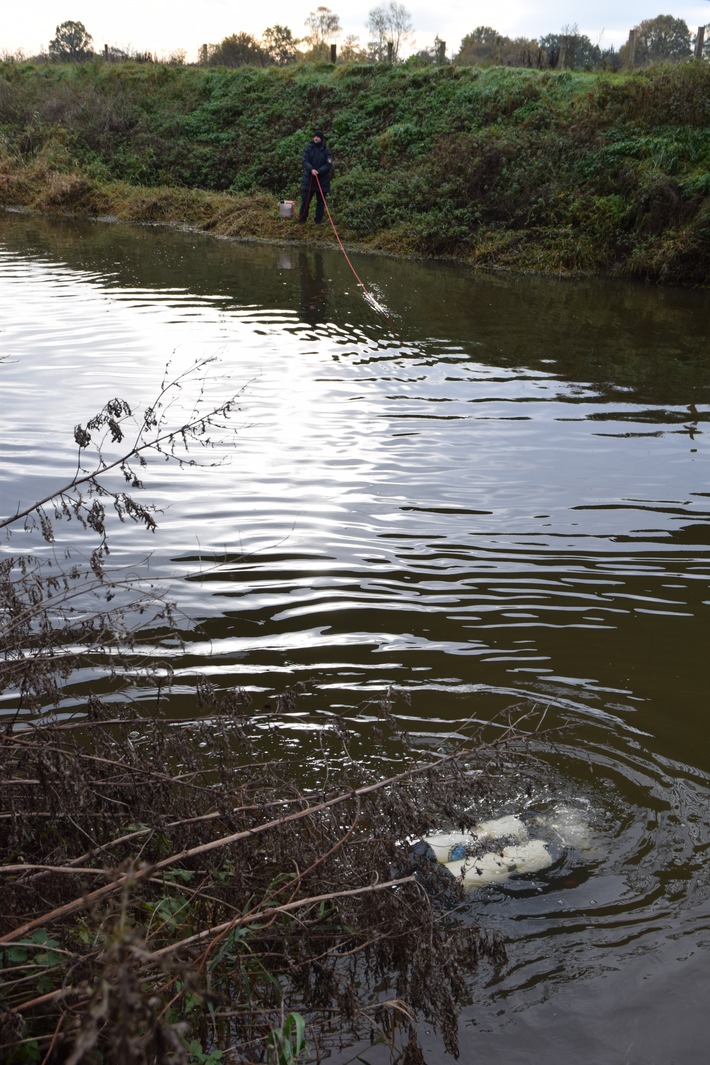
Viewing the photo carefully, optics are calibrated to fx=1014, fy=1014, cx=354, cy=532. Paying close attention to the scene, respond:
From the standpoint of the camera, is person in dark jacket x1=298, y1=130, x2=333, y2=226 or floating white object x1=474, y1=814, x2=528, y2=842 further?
person in dark jacket x1=298, y1=130, x2=333, y2=226

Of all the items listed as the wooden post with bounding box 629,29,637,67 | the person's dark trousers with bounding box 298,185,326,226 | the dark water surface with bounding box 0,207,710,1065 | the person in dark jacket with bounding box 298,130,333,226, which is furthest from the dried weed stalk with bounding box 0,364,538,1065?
the wooden post with bounding box 629,29,637,67

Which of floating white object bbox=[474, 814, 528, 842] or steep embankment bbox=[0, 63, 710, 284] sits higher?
steep embankment bbox=[0, 63, 710, 284]

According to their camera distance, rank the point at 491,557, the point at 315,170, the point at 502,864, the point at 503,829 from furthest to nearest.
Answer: the point at 315,170 < the point at 491,557 < the point at 503,829 < the point at 502,864

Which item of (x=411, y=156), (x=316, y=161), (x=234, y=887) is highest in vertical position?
(x=411, y=156)

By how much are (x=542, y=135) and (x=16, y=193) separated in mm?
15543

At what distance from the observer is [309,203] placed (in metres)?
25.4

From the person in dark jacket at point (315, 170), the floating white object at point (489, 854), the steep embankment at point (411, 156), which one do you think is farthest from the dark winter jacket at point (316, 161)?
the floating white object at point (489, 854)

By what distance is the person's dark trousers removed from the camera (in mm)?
24531

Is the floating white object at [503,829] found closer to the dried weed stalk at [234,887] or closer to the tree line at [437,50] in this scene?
the dried weed stalk at [234,887]

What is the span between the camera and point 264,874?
3590 mm

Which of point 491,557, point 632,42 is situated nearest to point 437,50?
point 632,42

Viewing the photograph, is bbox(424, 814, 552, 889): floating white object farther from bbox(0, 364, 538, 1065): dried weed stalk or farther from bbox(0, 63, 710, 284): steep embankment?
bbox(0, 63, 710, 284): steep embankment

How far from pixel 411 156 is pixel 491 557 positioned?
918 inches

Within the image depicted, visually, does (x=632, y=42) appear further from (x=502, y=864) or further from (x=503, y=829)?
(x=502, y=864)
